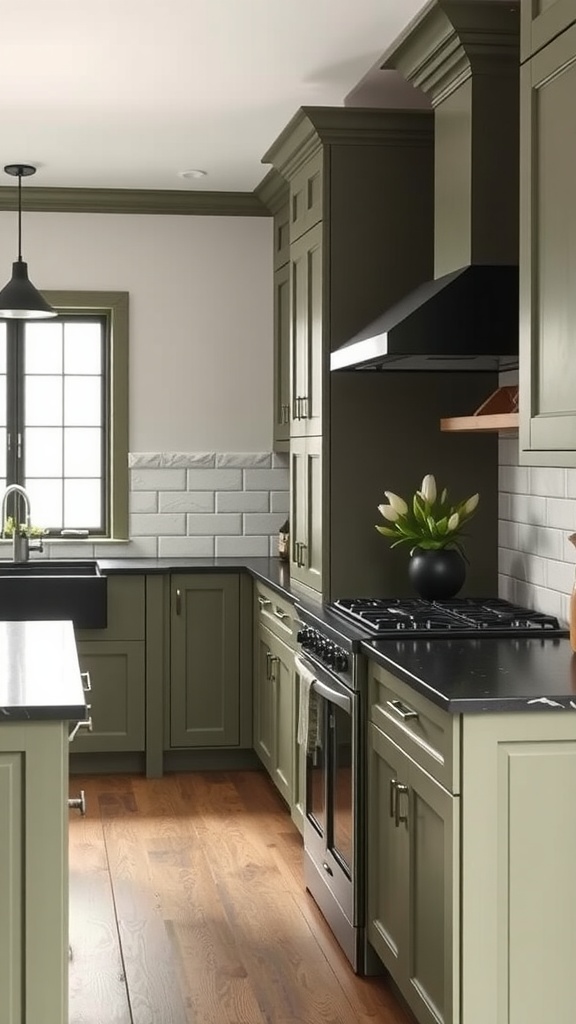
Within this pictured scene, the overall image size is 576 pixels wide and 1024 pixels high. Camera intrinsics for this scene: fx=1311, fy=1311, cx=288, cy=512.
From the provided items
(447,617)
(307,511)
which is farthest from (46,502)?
(447,617)

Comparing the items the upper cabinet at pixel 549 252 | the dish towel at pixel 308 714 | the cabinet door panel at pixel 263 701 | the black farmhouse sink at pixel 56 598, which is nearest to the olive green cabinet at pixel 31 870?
the upper cabinet at pixel 549 252

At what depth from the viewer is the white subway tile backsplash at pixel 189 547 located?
251 inches

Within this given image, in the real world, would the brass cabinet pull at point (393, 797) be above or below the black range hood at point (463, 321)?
below

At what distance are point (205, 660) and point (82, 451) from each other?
131 cm

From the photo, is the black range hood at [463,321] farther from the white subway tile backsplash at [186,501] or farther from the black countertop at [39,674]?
the white subway tile backsplash at [186,501]

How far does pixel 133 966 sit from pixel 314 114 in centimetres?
275

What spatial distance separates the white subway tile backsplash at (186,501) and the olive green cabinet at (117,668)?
0.77m

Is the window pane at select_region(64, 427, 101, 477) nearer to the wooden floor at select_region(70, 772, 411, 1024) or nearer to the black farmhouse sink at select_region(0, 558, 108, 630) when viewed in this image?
the black farmhouse sink at select_region(0, 558, 108, 630)

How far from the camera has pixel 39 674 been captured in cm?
299

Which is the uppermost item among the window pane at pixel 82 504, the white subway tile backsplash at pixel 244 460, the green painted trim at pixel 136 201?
the green painted trim at pixel 136 201

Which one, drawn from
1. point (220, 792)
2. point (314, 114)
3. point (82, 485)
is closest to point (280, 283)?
point (82, 485)

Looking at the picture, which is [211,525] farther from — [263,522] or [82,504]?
[82,504]

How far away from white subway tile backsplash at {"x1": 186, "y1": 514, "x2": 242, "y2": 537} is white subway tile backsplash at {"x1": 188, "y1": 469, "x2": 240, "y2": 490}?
142mm

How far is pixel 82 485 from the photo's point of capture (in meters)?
6.40
